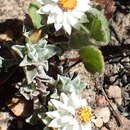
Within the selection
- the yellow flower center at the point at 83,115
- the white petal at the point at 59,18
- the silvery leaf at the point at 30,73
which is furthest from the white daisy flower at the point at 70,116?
the white petal at the point at 59,18

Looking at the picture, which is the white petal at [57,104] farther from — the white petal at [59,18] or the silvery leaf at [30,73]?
the white petal at [59,18]

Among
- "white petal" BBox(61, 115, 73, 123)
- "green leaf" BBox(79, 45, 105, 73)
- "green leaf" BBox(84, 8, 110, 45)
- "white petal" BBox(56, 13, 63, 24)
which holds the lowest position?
"white petal" BBox(61, 115, 73, 123)

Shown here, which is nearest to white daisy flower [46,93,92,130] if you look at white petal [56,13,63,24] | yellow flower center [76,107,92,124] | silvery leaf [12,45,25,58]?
yellow flower center [76,107,92,124]

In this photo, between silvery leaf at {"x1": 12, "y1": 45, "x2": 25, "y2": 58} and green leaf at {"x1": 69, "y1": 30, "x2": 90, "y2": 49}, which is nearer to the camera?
silvery leaf at {"x1": 12, "y1": 45, "x2": 25, "y2": 58}

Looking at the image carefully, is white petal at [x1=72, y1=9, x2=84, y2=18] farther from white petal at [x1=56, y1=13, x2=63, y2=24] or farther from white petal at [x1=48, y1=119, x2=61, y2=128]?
white petal at [x1=48, y1=119, x2=61, y2=128]

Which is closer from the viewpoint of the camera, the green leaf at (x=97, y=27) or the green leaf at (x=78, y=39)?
the green leaf at (x=97, y=27)

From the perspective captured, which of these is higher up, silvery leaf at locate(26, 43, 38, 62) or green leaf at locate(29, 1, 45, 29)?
green leaf at locate(29, 1, 45, 29)

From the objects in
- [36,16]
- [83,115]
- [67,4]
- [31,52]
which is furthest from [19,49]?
[83,115]

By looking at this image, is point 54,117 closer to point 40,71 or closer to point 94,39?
point 40,71
